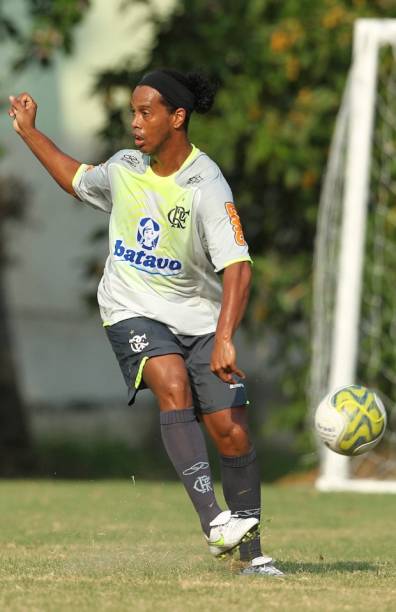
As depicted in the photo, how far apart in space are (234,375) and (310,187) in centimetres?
963

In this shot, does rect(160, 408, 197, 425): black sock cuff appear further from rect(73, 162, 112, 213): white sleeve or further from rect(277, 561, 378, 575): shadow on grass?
rect(73, 162, 112, 213): white sleeve

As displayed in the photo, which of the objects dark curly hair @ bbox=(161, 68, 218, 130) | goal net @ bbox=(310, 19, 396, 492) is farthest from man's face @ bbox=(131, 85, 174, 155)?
goal net @ bbox=(310, 19, 396, 492)

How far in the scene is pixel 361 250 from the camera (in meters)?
13.1

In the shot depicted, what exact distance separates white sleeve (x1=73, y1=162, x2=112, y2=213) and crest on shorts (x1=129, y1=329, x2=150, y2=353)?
27.8 inches

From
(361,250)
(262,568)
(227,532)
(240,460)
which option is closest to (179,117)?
Answer: (240,460)

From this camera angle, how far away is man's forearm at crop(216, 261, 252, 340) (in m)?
6.46

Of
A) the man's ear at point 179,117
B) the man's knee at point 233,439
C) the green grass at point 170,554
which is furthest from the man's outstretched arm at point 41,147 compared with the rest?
the green grass at point 170,554

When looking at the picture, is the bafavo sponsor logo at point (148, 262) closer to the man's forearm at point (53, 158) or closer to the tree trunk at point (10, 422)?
the man's forearm at point (53, 158)

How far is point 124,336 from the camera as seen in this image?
22.1 feet

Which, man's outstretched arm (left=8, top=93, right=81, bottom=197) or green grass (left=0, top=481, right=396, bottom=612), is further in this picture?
man's outstretched arm (left=8, top=93, right=81, bottom=197)

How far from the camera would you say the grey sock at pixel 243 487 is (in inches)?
267

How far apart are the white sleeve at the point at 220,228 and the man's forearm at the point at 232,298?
0.14 feet

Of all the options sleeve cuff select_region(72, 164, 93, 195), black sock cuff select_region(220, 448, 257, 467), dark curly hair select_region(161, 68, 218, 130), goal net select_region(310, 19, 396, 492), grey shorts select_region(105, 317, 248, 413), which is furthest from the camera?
goal net select_region(310, 19, 396, 492)

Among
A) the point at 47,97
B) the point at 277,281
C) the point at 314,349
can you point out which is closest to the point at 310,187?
the point at 277,281
